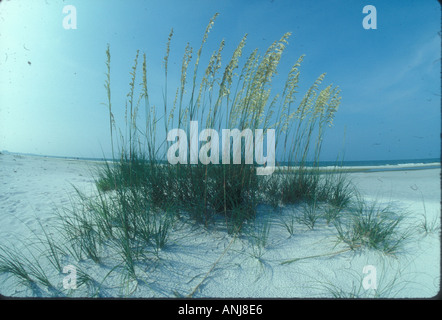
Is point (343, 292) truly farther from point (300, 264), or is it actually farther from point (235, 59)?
point (235, 59)

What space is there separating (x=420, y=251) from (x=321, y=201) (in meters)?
0.87

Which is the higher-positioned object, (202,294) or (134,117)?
(134,117)

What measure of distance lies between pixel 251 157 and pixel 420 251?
1.35 metres

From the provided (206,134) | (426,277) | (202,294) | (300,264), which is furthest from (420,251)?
(206,134)

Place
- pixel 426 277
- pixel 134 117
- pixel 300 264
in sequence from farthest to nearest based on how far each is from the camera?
pixel 134 117
pixel 300 264
pixel 426 277

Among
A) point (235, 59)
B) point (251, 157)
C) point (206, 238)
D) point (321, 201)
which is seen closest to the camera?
point (206, 238)

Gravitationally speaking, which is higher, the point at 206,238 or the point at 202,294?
the point at 206,238

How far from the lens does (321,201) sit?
2.00m
